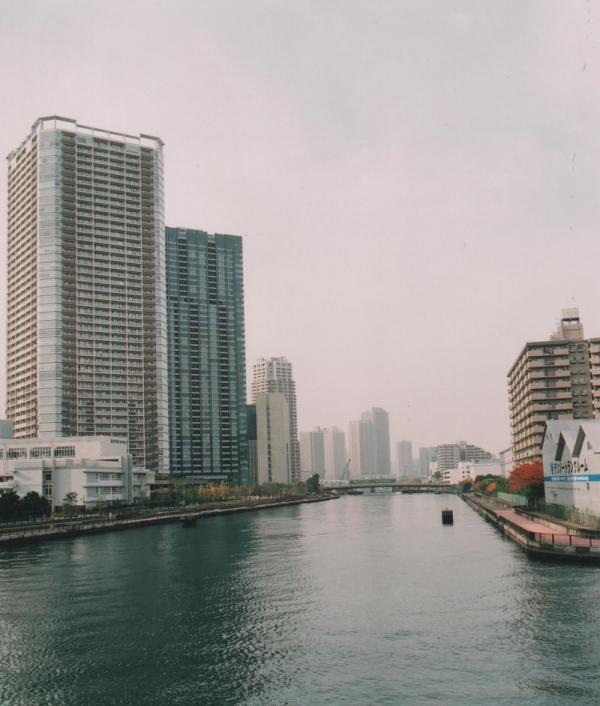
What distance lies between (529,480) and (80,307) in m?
119

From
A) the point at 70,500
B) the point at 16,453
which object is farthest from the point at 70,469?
the point at 16,453

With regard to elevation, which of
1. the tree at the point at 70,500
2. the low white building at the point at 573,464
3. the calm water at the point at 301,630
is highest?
the low white building at the point at 573,464

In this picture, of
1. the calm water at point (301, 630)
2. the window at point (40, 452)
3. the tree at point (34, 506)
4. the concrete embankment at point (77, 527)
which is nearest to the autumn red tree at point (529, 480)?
the calm water at point (301, 630)

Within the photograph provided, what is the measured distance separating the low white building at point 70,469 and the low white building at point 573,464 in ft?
288

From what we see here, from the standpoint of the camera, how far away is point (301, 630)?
40.2m

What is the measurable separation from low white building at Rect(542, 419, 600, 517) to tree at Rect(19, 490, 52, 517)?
2985 inches

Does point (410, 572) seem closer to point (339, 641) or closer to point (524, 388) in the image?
point (339, 641)

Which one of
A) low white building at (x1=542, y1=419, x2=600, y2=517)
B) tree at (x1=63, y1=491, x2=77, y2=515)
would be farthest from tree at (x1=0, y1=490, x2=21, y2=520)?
low white building at (x1=542, y1=419, x2=600, y2=517)

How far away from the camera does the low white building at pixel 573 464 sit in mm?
71438

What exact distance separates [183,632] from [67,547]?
49.9 metres

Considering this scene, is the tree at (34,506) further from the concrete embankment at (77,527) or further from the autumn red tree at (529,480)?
the autumn red tree at (529,480)

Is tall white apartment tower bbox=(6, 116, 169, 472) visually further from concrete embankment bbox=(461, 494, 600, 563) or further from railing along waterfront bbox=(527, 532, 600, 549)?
railing along waterfront bbox=(527, 532, 600, 549)

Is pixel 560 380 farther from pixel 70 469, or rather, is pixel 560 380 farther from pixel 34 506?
pixel 34 506

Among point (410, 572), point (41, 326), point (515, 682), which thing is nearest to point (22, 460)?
point (41, 326)
